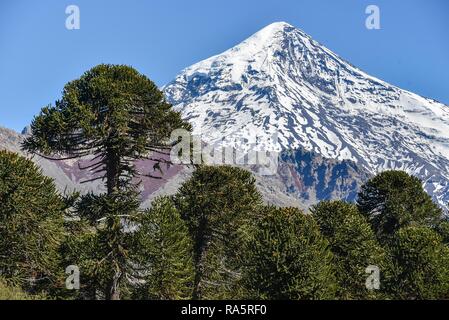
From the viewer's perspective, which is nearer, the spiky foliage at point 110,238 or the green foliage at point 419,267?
the spiky foliage at point 110,238

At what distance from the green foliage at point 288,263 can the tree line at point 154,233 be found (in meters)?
0.09

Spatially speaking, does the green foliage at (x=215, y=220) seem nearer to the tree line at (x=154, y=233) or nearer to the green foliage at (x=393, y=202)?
the tree line at (x=154, y=233)

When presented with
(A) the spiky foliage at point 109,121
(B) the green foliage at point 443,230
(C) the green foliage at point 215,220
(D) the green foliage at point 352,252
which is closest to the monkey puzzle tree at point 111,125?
(A) the spiky foliage at point 109,121

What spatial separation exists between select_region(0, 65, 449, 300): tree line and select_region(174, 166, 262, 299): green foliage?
105mm

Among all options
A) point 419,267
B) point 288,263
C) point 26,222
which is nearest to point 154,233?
point 26,222

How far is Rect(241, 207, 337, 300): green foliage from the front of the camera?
1524 inches

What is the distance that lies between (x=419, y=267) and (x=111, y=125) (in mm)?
32811

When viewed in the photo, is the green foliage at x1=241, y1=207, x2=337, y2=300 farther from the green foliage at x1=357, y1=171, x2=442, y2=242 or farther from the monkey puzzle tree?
the green foliage at x1=357, y1=171, x2=442, y2=242

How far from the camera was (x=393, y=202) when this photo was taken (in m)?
59.6

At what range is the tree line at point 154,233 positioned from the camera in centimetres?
3216
